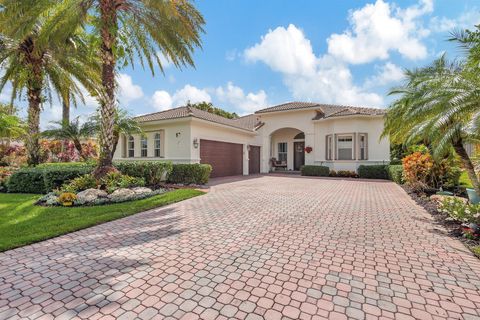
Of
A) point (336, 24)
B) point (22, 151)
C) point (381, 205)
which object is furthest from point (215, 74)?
point (22, 151)

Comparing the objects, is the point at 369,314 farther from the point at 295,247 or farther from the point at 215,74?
the point at 215,74

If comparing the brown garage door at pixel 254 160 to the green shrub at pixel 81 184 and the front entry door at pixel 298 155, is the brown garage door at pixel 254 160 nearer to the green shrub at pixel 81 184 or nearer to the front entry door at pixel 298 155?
the front entry door at pixel 298 155

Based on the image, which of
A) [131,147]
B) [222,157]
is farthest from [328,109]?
[131,147]

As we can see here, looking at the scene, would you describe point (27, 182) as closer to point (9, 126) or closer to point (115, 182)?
point (9, 126)

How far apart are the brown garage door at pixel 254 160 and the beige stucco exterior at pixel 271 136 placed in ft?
1.33

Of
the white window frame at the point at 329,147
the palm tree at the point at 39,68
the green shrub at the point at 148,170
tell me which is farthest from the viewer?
the white window frame at the point at 329,147

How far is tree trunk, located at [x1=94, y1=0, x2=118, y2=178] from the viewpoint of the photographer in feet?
33.8

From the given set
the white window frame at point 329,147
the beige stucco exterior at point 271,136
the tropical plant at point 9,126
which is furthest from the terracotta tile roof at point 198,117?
the tropical plant at point 9,126

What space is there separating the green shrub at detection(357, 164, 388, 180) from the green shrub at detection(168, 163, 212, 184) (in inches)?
467

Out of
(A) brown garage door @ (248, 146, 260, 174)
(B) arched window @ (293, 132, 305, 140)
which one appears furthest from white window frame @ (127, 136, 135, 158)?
(B) arched window @ (293, 132, 305, 140)

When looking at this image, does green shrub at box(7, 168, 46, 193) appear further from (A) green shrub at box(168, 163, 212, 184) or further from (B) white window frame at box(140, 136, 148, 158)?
(B) white window frame at box(140, 136, 148, 158)

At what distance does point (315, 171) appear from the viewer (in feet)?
66.4

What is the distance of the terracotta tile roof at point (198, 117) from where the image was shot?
16633mm

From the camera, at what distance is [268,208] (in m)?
8.40
